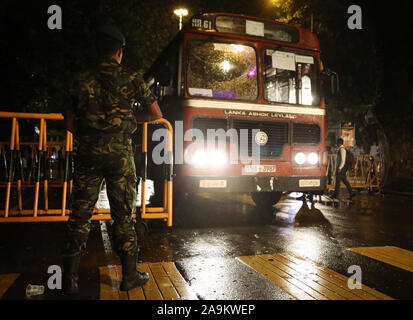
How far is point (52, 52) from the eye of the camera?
10.1 meters

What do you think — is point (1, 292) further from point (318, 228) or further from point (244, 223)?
point (318, 228)

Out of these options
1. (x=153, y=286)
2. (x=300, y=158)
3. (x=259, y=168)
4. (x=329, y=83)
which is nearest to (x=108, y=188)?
(x=153, y=286)

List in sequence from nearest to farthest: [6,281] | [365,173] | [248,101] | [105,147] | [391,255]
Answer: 1. [105,147]
2. [6,281]
3. [391,255]
4. [248,101]
5. [365,173]

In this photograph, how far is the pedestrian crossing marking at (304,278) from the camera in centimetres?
291

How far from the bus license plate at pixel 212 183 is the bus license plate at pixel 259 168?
1.54ft

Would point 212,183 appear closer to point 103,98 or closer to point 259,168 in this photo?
point 259,168

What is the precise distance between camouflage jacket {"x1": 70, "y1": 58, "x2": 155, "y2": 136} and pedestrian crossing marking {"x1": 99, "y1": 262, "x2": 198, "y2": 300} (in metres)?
1.34

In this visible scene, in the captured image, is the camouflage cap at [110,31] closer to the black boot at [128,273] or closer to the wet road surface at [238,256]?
the black boot at [128,273]

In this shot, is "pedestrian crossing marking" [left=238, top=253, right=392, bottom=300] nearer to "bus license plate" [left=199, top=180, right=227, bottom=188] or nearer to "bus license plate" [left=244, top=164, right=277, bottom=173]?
"bus license plate" [left=199, top=180, right=227, bottom=188]

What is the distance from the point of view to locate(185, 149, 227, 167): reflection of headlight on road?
18.1 feet

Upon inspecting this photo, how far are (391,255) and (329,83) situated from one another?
3515 millimetres

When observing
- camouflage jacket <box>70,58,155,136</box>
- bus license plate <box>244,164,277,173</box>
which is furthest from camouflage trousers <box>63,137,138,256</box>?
bus license plate <box>244,164,277,173</box>

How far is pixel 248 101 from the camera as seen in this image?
19.4 feet

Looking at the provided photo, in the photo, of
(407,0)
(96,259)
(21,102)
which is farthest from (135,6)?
(96,259)
